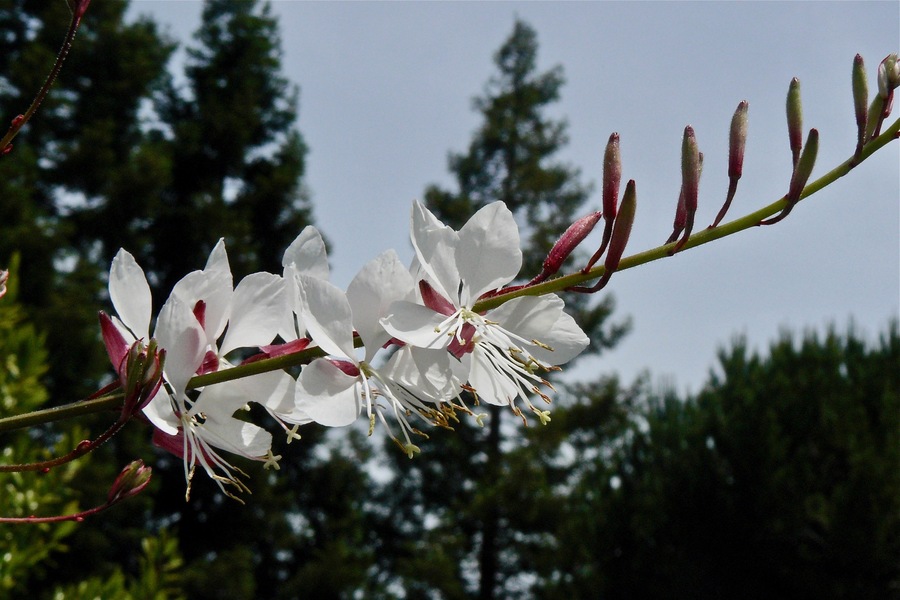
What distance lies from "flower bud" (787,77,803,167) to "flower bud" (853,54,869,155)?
0.05 m

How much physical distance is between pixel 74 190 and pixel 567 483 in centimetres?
760

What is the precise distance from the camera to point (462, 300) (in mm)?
793

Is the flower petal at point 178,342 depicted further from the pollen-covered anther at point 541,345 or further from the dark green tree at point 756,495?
the dark green tree at point 756,495

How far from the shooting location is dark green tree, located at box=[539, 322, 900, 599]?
6.92m

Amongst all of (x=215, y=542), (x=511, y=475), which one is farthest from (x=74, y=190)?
(x=511, y=475)

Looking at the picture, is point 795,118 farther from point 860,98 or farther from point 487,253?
point 487,253

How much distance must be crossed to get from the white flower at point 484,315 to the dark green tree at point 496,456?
9850 mm

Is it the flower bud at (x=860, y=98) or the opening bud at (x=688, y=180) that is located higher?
the flower bud at (x=860, y=98)

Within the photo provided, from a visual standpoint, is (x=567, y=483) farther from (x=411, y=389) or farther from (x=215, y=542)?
(x=411, y=389)

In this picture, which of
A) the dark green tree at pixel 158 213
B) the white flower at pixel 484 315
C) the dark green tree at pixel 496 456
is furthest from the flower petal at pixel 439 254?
the dark green tree at pixel 496 456

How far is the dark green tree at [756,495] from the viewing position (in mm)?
6918

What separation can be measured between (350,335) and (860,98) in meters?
0.52

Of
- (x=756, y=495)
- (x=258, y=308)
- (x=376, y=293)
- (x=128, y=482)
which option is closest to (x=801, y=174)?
(x=376, y=293)

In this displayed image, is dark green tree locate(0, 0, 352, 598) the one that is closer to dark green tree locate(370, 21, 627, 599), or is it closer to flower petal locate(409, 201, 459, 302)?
dark green tree locate(370, 21, 627, 599)
